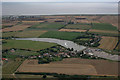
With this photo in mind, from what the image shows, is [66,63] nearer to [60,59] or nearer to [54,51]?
[60,59]

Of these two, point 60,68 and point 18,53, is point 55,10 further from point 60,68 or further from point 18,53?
point 60,68

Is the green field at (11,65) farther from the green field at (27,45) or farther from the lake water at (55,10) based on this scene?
the lake water at (55,10)

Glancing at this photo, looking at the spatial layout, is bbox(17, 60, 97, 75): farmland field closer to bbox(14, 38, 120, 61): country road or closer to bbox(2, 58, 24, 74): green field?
bbox(2, 58, 24, 74): green field

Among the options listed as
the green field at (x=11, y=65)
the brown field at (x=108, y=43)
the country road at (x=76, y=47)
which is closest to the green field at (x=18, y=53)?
the green field at (x=11, y=65)

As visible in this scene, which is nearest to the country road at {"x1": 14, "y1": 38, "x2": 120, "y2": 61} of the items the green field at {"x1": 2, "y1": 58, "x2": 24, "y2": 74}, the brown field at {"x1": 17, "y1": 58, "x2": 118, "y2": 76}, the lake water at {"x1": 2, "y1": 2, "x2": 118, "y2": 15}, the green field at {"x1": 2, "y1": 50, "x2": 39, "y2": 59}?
the brown field at {"x1": 17, "y1": 58, "x2": 118, "y2": 76}

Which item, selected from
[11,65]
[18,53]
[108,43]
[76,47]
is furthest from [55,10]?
[11,65]

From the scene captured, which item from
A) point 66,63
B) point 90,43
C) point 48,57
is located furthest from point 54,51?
point 90,43

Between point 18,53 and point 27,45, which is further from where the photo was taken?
point 27,45
